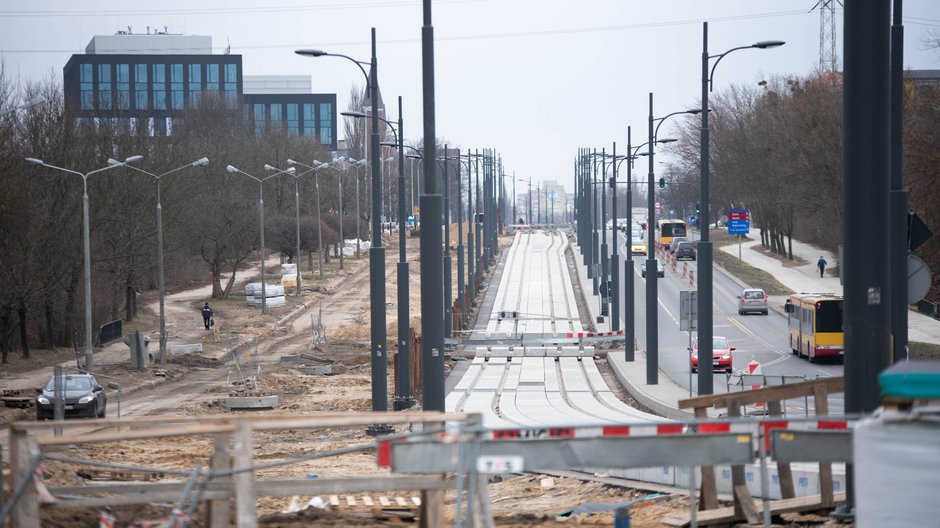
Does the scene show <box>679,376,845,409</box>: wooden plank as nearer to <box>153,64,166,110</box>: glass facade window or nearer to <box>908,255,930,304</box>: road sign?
<box>908,255,930,304</box>: road sign

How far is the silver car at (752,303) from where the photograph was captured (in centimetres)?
7012

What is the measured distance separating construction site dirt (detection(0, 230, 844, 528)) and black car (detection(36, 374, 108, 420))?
1.41 meters

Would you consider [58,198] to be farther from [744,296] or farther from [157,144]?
[744,296]

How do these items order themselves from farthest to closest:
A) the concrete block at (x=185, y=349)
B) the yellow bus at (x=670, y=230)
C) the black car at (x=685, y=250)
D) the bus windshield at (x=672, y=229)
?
1. the bus windshield at (x=672, y=229)
2. the yellow bus at (x=670, y=230)
3. the black car at (x=685, y=250)
4. the concrete block at (x=185, y=349)

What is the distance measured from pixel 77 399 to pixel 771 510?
24.0 metres

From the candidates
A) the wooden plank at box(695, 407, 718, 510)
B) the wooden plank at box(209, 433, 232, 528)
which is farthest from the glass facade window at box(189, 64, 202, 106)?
the wooden plank at box(209, 433, 232, 528)

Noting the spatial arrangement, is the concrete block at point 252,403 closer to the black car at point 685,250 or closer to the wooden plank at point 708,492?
the wooden plank at point 708,492

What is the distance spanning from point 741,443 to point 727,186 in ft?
284

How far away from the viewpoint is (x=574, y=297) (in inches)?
3214

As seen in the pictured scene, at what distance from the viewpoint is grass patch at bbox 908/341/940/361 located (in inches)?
1707

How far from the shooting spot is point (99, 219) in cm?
5491

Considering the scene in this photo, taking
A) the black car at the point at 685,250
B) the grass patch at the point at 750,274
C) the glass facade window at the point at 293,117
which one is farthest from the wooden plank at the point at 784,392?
the glass facade window at the point at 293,117

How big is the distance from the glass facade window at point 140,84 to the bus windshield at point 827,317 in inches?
4062

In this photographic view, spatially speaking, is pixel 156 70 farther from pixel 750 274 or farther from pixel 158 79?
pixel 750 274
